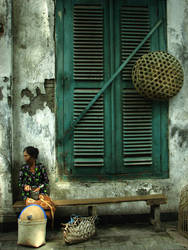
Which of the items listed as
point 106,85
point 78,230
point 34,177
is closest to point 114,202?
point 78,230

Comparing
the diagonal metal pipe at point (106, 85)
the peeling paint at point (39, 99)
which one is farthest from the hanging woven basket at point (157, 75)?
the peeling paint at point (39, 99)

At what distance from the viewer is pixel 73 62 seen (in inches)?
189

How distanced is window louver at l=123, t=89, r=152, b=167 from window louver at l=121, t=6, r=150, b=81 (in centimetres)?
39

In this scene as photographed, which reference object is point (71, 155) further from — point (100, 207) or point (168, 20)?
point (168, 20)

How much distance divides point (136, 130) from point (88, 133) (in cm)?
80

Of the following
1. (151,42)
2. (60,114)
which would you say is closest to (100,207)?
(60,114)

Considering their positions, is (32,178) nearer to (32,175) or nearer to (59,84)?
(32,175)

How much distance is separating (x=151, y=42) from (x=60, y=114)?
193 cm

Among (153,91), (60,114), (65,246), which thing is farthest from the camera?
(60,114)

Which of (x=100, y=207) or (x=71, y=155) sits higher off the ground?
(x=71, y=155)

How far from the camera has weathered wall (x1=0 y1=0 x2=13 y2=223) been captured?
4.46 metres

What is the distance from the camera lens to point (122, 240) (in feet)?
13.2

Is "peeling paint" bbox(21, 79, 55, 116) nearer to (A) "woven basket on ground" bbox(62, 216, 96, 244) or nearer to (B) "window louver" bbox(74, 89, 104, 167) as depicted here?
(B) "window louver" bbox(74, 89, 104, 167)

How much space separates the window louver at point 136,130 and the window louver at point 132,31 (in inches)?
15.4
